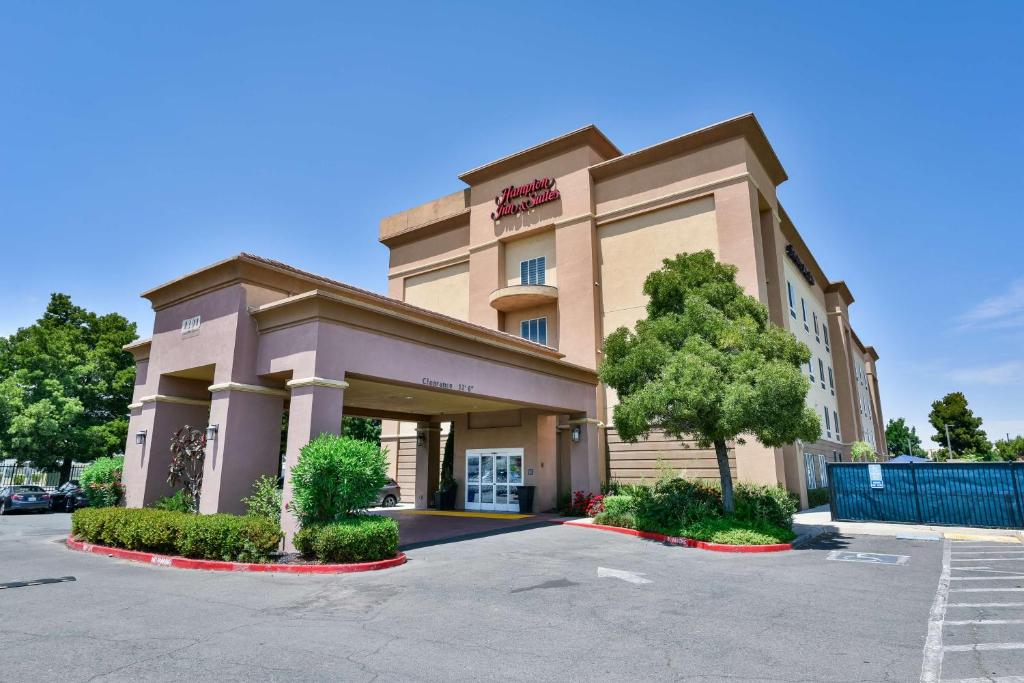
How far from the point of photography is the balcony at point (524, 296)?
2547cm

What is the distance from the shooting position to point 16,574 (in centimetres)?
1064

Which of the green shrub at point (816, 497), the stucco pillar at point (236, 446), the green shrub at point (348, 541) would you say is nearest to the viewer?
the green shrub at point (348, 541)

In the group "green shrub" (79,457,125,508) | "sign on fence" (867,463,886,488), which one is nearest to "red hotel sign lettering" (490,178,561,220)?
"sign on fence" (867,463,886,488)

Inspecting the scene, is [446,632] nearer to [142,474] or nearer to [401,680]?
[401,680]

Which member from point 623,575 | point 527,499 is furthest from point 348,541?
point 527,499

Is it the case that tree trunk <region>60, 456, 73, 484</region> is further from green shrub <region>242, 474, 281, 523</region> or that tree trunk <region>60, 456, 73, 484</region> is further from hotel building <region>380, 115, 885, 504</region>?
green shrub <region>242, 474, 281, 523</region>

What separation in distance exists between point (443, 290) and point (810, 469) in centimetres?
1951

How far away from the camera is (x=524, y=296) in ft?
84.1

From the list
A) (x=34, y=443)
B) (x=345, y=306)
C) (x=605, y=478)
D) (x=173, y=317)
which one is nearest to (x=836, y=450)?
(x=605, y=478)

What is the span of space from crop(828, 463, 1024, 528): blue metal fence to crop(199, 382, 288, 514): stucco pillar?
1798 cm

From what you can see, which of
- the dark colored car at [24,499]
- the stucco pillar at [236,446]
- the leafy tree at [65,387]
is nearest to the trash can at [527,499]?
the stucco pillar at [236,446]

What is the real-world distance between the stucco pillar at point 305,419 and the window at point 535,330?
47.3ft

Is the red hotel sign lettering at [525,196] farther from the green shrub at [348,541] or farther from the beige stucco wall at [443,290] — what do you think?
the green shrub at [348,541]

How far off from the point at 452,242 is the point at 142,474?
1877cm
